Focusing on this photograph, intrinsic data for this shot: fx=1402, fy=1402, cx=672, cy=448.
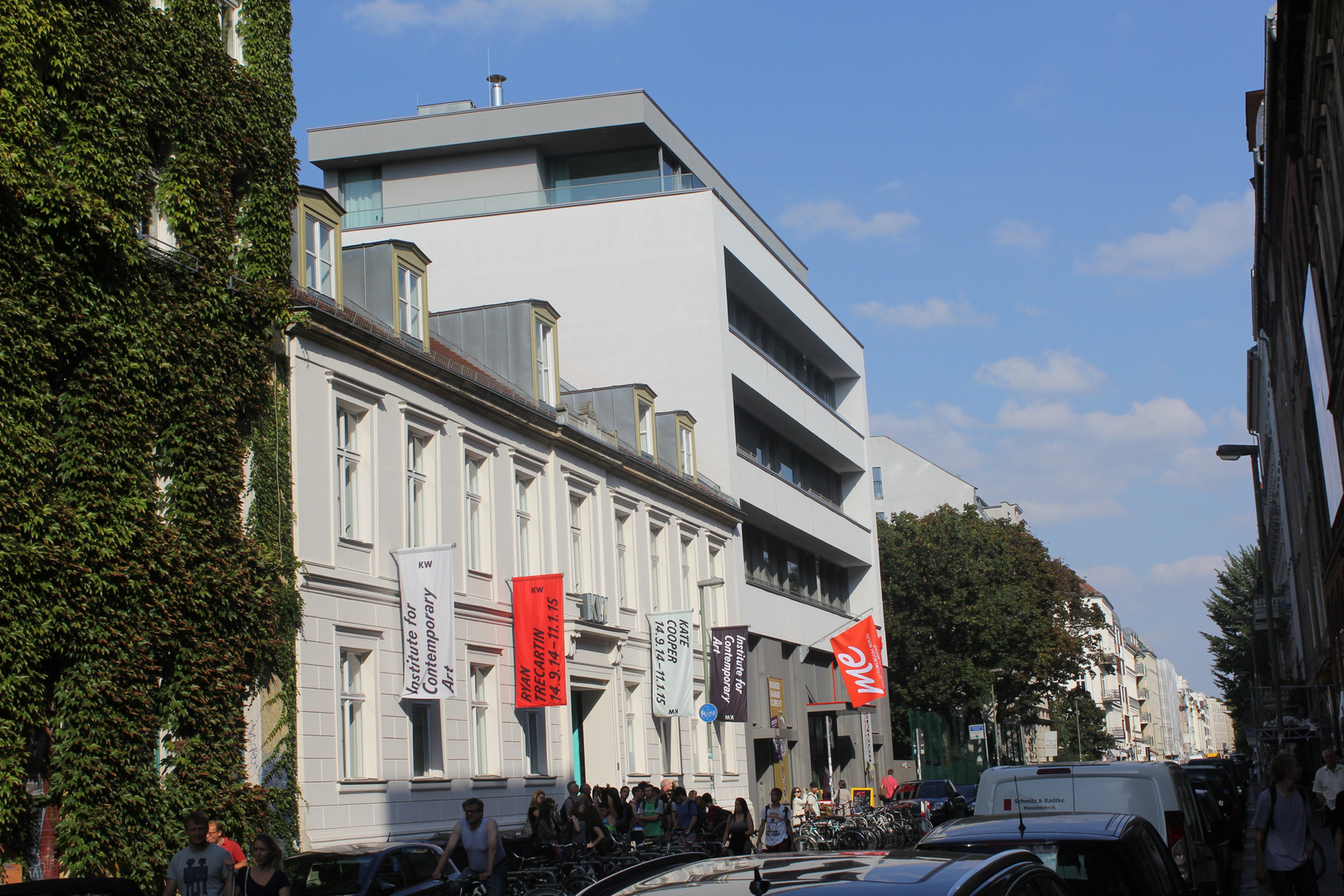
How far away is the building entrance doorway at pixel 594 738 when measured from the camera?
31109 mm

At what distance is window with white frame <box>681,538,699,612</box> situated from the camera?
3791 centimetres

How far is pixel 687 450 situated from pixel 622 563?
21.8 ft

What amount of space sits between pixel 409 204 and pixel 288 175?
928 inches

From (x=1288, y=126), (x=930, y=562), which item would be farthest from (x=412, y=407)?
(x=930, y=562)

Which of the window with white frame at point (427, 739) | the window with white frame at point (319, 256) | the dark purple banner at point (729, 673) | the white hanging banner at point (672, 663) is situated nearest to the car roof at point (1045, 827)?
the window with white frame at point (427, 739)

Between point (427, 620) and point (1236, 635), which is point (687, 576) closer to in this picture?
point (427, 620)

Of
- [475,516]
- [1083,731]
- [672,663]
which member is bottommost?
[1083,731]

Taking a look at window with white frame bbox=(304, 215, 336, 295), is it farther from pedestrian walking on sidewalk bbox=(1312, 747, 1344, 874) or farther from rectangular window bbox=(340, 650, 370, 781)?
pedestrian walking on sidewalk bbox=(1312, 747, 1344, 874)

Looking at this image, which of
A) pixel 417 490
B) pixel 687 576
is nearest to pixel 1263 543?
pixel 687 576

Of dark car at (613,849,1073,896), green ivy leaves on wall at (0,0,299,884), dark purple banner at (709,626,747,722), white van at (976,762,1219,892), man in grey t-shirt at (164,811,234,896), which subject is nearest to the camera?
dark car at (613,849,1073,896)

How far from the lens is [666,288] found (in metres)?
42.1

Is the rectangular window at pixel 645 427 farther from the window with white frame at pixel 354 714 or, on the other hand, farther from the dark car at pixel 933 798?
the window with white frame at pixel 354 714

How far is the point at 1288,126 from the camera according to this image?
25344 millimetres

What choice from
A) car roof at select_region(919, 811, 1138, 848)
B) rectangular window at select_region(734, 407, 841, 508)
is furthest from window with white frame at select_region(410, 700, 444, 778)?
rectangular window at select_region(734, 407, 841, 508)
